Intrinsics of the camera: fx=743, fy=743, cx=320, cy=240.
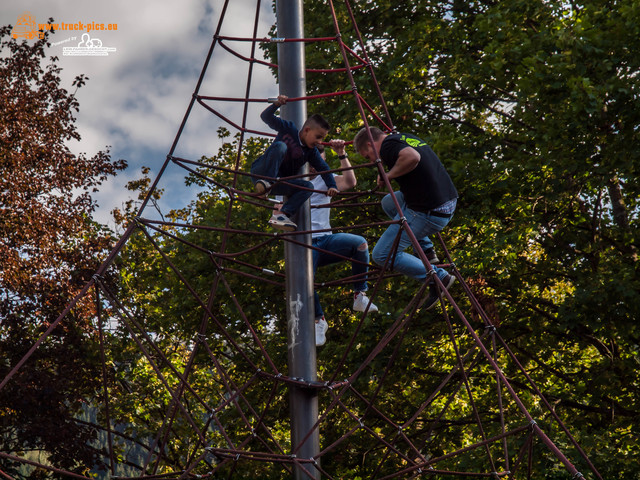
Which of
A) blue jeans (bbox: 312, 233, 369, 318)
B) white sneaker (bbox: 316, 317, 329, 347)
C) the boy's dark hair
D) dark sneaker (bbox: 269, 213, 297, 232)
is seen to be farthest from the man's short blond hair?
white sneaker (bbox: 316, 317, 329, 347)

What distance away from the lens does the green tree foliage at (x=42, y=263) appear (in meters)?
11.7

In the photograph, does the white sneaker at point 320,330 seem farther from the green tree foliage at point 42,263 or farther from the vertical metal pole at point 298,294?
the green tree foliage at point 42,263

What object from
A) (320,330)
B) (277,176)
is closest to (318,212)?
(277,176)

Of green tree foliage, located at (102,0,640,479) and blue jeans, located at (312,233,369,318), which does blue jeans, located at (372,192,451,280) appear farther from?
green tree foliage, located at (102,0,640,479)

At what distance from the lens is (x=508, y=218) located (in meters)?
11.3

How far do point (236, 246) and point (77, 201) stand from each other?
118 inches

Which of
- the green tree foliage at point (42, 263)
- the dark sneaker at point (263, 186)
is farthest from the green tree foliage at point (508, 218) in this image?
the dark sneaker at point (263, 186)

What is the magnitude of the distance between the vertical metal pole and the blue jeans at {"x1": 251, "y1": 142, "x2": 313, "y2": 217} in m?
0.08

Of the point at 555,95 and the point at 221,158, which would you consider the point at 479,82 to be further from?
the point at 221,158

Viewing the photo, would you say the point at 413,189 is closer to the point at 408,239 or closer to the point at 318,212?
the point at 408,239

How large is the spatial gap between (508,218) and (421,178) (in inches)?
263

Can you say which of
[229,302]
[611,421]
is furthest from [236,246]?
[611,421]

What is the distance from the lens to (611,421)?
11070mm

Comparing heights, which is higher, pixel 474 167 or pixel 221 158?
pixel 221 158
